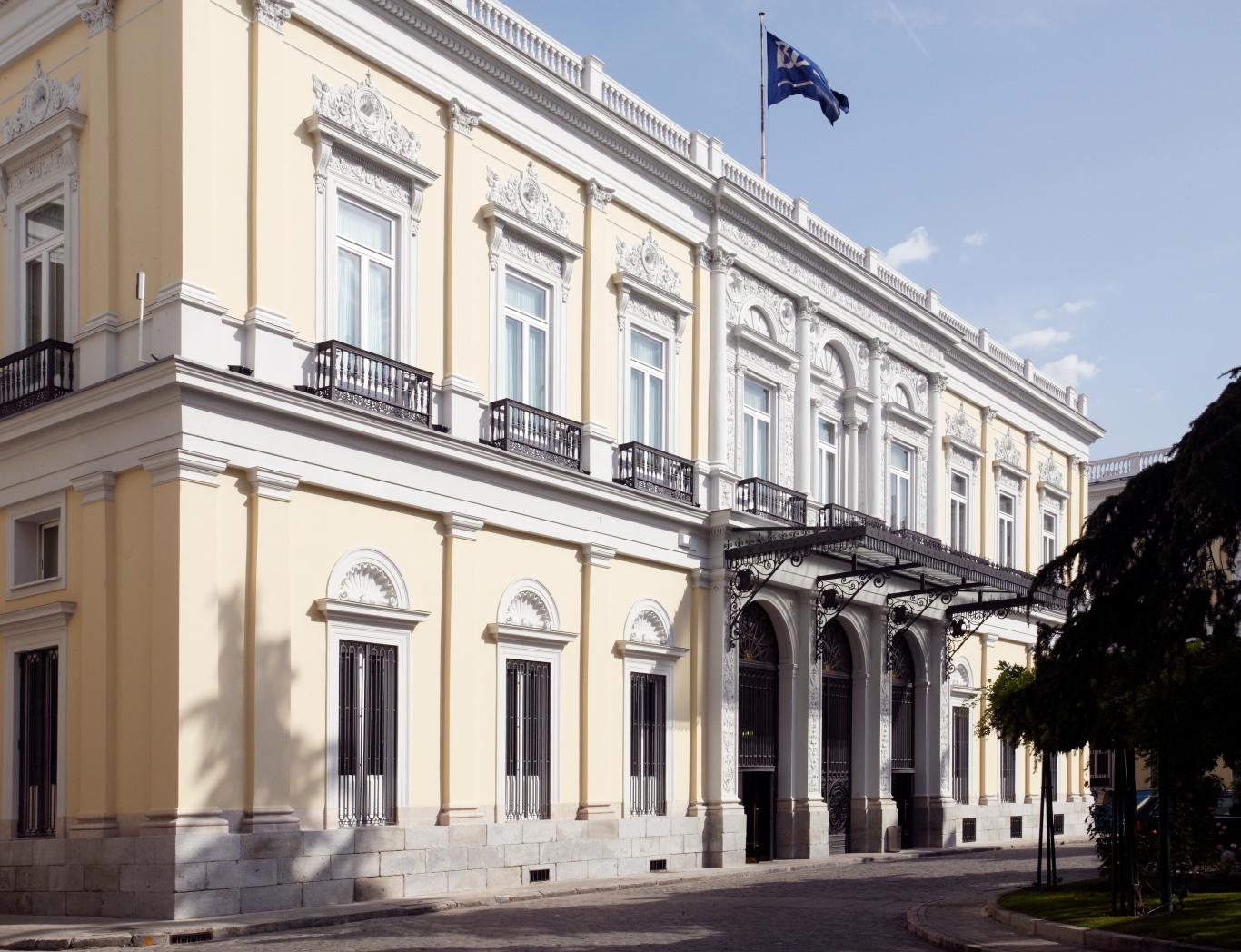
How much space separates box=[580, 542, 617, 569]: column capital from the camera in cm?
2503

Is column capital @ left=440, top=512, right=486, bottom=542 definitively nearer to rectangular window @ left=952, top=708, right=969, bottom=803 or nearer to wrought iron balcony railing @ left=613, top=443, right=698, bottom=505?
wrought iron balcony railing @ left=613, top=443, right=698, bottom=505

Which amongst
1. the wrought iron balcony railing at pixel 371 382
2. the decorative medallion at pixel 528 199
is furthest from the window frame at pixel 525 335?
the wrought iron balcony railing at pixel 371 382

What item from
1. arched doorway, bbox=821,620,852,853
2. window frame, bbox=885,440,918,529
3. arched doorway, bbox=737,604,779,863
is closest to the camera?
arched doorway, bbox=737,604,779,863

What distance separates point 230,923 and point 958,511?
1052 inches

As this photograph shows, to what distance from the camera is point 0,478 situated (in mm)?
20953

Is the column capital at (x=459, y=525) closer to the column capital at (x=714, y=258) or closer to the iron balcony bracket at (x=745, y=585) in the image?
the iron balcony bracket at (x=745, y=585)

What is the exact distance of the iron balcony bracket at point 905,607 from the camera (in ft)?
112

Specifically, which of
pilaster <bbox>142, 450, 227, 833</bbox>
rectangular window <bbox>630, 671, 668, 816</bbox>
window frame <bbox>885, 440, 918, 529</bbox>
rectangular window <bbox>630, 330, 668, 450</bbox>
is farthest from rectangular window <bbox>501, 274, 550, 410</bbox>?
window frame <bbox>885, 440, 918, 529</bbox>

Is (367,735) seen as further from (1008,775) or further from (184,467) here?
(1008,775)

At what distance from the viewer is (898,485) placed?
36.4 meters

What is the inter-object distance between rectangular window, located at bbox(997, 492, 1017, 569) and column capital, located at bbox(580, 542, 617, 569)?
1989cm

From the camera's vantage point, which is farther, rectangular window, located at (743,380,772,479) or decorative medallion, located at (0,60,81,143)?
rectangular window, located at (743,380,772,479)

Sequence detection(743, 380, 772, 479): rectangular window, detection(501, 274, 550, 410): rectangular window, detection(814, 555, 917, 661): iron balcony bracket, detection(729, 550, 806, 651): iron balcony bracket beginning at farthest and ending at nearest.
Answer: detection(814, 555, 917, 661): iron balcony bracket → detection(743, 380, 772, 479): rectangular window → detection(729, 550, 806, 651): iron balcony bracket → detection(501, 274, 550, 410): rectangular window

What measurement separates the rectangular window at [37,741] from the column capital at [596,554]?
855cm
